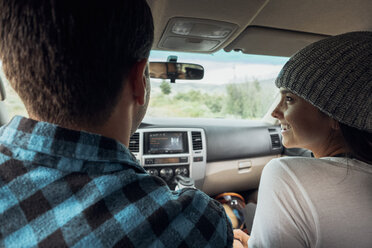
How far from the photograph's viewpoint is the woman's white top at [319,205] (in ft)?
3.31

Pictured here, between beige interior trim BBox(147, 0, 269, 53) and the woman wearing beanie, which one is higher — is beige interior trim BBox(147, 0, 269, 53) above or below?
above

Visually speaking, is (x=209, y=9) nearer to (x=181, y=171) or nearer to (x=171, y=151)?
(x=171, y=151)

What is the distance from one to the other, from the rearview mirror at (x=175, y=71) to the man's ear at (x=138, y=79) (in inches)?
59.9

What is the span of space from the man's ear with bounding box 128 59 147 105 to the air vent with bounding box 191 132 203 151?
2293mm

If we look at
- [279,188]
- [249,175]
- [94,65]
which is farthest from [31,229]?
[249,175]

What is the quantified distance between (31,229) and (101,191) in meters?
0.17

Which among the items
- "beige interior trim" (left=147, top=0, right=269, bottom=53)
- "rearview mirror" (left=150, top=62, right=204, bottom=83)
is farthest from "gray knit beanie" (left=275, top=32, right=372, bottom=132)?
"rearview mirror" (left=150, top=62, right=204, bottom=83)

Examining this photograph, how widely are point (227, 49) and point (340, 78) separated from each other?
1449 mm

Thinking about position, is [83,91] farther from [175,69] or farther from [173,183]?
[173,183]

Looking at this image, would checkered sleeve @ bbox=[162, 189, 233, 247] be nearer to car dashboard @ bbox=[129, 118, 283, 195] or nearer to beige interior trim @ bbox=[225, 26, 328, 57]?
beige interior trim @ bbox=[225, 26, 328, 57]

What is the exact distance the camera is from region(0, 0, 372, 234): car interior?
1.74 meters

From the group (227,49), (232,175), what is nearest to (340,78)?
(227,49)

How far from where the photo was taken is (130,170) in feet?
2.29

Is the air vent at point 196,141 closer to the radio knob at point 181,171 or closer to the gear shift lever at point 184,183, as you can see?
the radio knob at point 181,171
